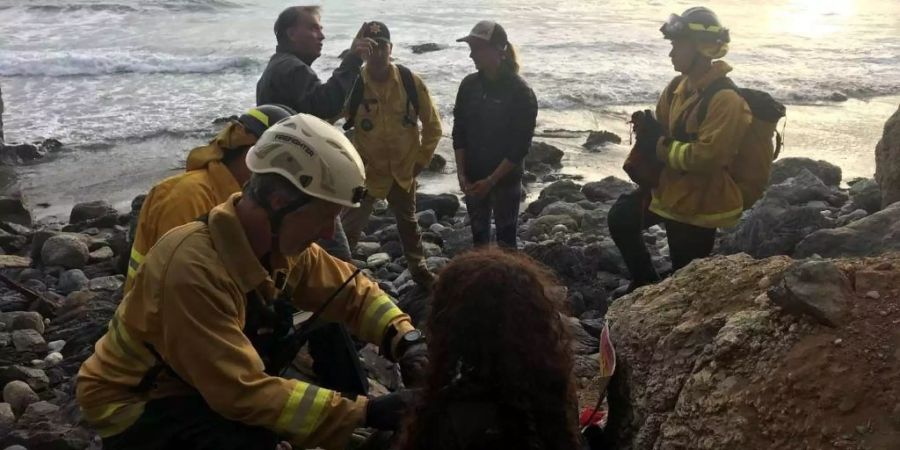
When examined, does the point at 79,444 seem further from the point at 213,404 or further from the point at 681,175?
the point at 681,175

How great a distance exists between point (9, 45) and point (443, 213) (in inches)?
774

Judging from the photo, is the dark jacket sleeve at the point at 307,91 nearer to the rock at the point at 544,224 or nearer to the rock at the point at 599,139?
the rock at the point at 544,224

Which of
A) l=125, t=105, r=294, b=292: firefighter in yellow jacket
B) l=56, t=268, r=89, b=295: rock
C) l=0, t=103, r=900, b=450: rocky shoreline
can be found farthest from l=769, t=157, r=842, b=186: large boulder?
l=125, t=105, r=294, b=292: firefighter in yellow jacket

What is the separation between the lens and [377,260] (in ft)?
27.6

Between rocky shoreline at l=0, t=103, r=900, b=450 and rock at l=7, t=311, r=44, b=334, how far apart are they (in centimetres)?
1

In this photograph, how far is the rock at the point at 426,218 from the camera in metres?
9.83

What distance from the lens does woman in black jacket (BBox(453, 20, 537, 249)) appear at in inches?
261

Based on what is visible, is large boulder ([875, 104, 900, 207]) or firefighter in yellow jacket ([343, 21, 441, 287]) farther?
large boulder ([875, 104, 900, 207])

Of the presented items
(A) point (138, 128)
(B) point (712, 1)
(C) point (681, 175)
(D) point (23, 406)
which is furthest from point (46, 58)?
(B) point (712, 1)

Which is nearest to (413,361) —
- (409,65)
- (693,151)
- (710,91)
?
(693,151)

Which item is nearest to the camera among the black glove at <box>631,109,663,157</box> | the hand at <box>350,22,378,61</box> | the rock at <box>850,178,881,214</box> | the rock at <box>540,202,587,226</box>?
the black glove at <box>631,109,663,157</box>

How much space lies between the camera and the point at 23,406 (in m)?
5.42

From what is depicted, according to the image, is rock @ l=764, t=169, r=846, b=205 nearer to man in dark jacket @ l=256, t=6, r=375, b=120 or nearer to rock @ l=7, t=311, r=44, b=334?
man in dark jacket @ l=256, t=6, r=375, b=120

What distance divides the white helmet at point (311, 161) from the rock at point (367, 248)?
215 inches
